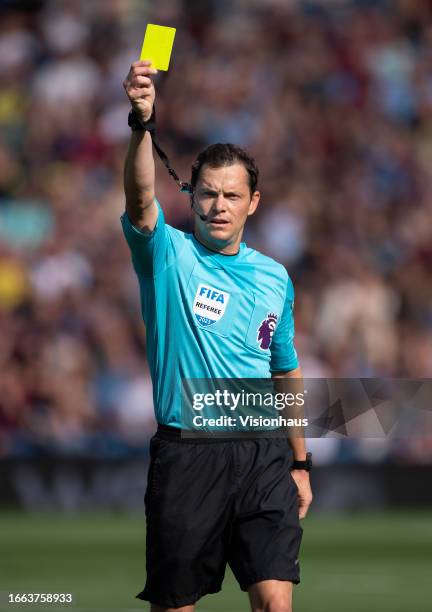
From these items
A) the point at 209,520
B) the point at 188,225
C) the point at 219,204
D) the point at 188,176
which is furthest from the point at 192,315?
the point at 188,176

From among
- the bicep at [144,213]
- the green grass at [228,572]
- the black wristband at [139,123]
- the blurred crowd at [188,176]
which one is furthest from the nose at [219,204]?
the blurred crowd at [188,176]

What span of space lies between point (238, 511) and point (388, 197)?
34.8 feet

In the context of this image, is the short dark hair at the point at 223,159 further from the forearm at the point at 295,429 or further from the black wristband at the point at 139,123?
the forearm at the point at 295,429

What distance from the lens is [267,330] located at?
5.43m

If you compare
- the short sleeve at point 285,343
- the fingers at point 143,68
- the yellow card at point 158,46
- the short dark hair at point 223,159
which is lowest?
the short sleeve at point 285,343

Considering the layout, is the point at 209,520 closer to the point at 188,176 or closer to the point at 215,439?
the point at 215,439

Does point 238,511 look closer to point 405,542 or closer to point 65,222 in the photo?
point 405,542

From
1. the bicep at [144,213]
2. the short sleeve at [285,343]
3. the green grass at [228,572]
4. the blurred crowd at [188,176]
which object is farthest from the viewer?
the blurred crowd at [188,176]

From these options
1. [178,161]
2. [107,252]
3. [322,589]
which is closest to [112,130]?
[178,161]

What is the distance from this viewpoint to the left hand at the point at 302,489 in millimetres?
5582

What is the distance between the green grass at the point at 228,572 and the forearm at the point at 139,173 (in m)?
3.90

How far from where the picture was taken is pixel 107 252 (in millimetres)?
15047

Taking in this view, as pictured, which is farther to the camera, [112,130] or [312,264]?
[112,130]

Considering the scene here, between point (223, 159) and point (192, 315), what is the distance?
634mm
